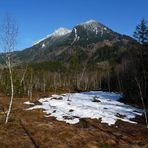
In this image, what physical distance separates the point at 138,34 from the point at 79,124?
107ft

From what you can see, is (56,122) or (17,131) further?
(56,122)

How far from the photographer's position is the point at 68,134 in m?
32.9

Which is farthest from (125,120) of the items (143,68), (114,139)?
(143,68)

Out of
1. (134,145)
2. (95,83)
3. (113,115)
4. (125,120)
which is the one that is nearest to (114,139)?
(134,145)

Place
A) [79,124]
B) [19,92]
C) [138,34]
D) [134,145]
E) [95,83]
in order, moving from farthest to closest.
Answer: [95,83] < [19,92] < [138,34] < [79,124] < [134,145]

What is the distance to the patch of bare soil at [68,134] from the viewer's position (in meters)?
29.1

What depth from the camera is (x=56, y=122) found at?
3988cm

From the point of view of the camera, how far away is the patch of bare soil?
29.1 m

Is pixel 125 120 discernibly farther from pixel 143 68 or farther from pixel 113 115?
pixel 143 68

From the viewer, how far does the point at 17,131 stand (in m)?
34.3

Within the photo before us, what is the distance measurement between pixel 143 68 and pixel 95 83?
113 meters

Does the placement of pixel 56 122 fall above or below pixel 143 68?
below

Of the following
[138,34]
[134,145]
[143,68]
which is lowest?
[134,145]

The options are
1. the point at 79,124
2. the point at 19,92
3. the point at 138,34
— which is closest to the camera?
the point at 79,124
